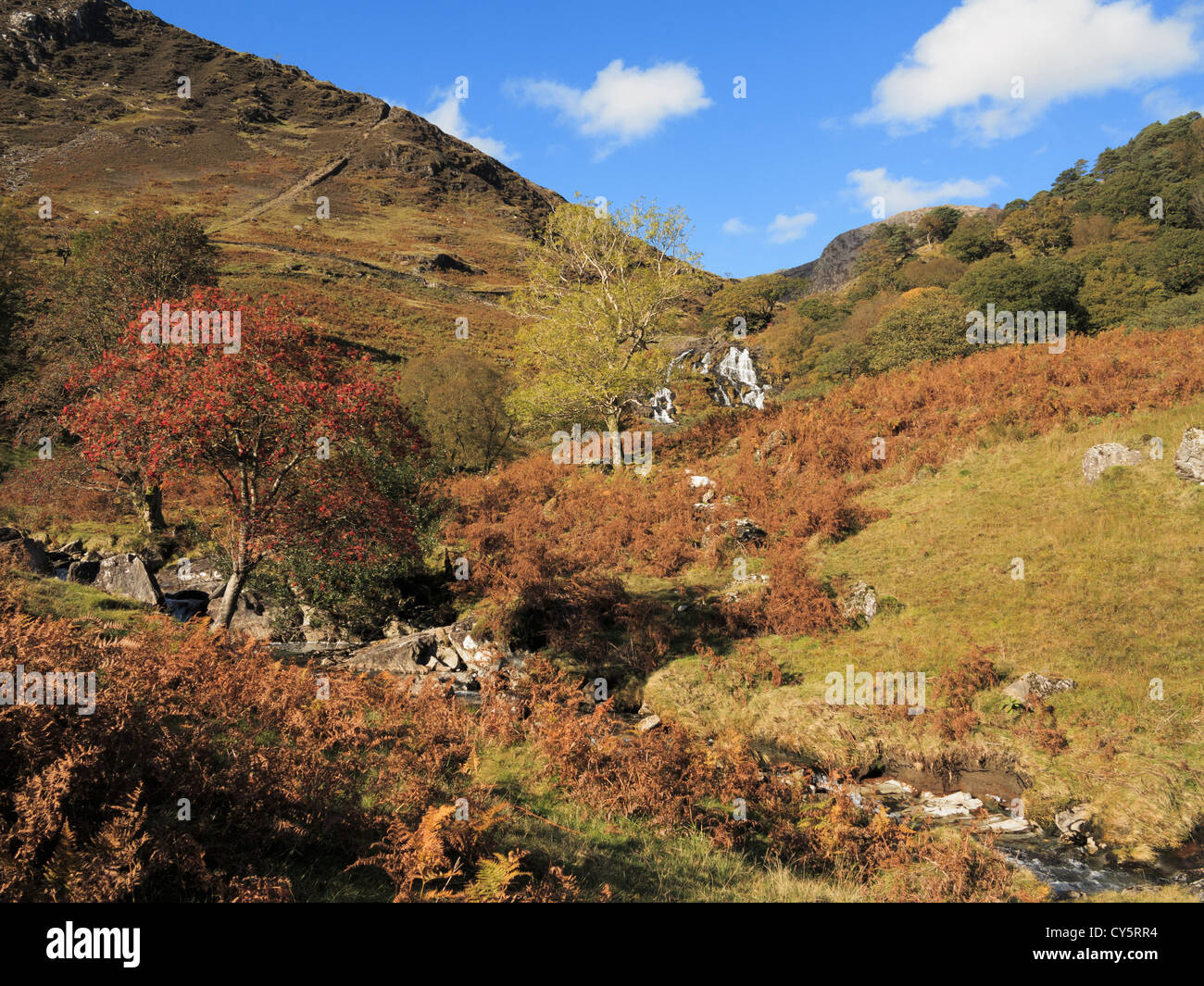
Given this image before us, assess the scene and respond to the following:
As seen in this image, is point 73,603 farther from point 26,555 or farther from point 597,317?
point 597,317

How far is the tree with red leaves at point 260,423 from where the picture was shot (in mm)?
12555

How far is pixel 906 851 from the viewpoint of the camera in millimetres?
9023

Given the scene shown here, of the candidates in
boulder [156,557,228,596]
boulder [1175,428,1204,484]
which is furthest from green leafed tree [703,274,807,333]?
boulder [156,557,228,596]

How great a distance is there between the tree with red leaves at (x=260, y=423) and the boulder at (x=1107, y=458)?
18.2 metres

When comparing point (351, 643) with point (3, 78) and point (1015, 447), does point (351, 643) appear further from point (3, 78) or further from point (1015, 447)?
point (3, 78)

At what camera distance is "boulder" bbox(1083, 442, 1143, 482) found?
1700cm

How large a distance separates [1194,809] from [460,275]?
110655 mm

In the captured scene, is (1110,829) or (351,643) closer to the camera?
(1110,829)

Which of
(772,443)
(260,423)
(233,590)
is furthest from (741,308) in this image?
(233,590)

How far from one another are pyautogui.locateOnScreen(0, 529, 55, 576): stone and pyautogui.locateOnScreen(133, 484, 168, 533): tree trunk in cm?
648

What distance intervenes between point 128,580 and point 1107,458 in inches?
1099

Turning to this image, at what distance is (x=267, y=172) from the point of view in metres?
133
